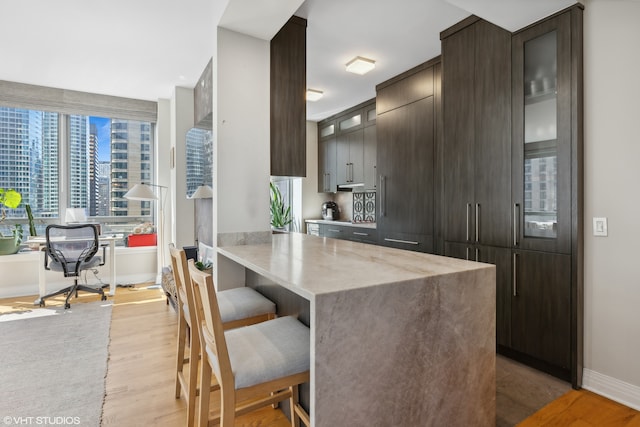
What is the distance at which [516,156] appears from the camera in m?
2.36

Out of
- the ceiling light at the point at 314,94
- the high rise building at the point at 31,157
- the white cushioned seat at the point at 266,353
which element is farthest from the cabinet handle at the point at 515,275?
the high rise building at the point at 31,157

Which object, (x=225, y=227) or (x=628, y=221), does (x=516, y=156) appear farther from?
(x=225, y=227)

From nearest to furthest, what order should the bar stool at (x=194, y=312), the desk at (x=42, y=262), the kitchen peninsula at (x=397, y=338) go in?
the kitchen peninsula at (x=397, y=338)
the bar stool at (x=194, y=312)
the desk at (x=42, y=262)

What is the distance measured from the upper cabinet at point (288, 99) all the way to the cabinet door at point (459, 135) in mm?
1247

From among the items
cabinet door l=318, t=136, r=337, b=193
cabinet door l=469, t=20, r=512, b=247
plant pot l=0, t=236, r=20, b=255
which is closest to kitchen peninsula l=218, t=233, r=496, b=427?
cabinet door l=469, t=20, r=512, b=247

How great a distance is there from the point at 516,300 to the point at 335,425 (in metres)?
1.92

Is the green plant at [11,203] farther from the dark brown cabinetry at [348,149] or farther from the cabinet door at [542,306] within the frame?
the cabinet door at [542,306]

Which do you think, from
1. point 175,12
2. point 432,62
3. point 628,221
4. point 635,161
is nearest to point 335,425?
Answer: point 628,221

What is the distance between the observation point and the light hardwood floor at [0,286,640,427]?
178cm

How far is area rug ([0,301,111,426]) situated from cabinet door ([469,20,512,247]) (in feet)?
9.12

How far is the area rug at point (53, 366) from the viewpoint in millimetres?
1835

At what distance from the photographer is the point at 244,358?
1.18 m

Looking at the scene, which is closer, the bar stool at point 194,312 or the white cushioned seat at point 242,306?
the bar stool at point 194,312

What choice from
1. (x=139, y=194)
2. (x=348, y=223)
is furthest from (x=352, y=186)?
(x=139, y=194)
